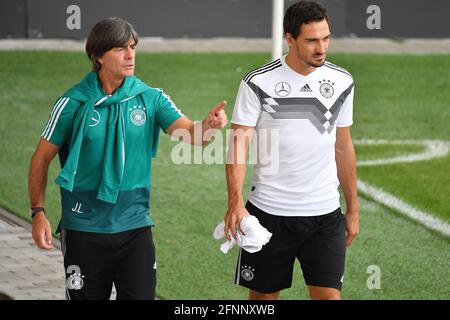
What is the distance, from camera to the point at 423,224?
441 inches

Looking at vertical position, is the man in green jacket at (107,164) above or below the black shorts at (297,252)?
above

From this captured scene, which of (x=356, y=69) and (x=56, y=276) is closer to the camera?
(x=56, y=276)

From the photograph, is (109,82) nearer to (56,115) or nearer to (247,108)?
(56,115)

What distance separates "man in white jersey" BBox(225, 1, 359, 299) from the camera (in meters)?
6.18

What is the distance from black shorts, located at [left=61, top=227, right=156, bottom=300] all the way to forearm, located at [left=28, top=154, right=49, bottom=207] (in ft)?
0.77

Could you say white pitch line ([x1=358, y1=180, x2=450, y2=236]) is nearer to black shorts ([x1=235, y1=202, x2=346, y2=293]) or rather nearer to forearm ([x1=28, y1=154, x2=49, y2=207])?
black shorts ([x1=235, y1=202, x2=346, y2=293])

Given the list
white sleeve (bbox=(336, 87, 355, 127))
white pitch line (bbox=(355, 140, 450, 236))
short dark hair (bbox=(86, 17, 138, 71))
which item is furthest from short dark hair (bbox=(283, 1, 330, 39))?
white pitch line (bbox=(355, 140, 450, 236))

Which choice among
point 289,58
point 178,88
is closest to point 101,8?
point 178,88

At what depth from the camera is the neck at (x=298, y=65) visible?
6270mm

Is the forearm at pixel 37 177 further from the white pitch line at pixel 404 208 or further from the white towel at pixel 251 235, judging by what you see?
the white pitch line at pixel 404 208

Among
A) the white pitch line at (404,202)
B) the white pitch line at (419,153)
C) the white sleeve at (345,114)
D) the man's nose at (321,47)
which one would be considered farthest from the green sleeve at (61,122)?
the white pitch line at (419,153)

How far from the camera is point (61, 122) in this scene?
233 inches
